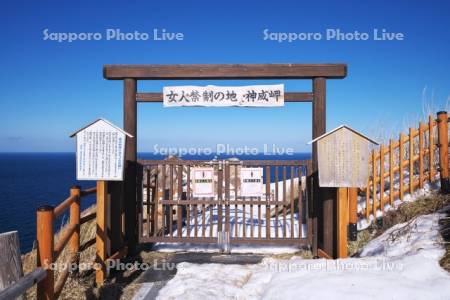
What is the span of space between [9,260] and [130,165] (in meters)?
3.29

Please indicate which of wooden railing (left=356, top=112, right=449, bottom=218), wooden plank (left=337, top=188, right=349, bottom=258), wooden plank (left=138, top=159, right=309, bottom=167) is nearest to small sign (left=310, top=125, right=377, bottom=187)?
wooden plank (left=337, top=188, right=349, bottom=258)

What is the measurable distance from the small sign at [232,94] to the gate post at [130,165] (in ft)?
2.28

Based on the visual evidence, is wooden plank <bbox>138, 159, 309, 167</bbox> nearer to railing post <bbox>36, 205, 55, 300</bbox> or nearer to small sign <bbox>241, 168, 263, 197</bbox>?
small sign <bbox>241, 168, 263, 197</bbox>

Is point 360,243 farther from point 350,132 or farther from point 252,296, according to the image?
point 252,296

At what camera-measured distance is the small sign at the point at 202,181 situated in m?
6.04

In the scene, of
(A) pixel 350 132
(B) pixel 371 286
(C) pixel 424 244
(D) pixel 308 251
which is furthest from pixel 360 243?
(B) pixel 371 286

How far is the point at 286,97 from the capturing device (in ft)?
19.8

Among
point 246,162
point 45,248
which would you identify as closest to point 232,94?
point 246,162

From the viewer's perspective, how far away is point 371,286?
3.37m

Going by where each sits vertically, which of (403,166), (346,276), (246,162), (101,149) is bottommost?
(346,276)

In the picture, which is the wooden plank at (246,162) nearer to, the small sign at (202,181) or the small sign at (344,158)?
the small sign at (202,181)

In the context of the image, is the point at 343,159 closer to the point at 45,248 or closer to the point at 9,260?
the point at 45,248

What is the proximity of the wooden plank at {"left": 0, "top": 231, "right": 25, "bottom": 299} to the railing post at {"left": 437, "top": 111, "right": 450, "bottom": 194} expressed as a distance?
7.73m

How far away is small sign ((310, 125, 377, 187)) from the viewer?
4898 mm
